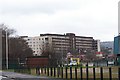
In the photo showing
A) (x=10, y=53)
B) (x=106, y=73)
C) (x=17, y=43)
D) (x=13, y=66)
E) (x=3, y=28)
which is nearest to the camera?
(x=106, y=73)

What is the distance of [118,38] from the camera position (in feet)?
176

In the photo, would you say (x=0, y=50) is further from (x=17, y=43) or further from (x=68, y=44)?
(x=68, y=44)

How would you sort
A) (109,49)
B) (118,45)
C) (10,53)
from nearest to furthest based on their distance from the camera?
(118,45) < (10,53) < (109,49)

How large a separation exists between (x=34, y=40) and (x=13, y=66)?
371 ft

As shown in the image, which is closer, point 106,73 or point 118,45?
point 106,73

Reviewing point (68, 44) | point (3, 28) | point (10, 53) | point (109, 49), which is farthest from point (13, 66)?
point (68, 44)

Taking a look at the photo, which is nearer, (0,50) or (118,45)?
(118,45)

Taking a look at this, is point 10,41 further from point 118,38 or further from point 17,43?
point 118,38

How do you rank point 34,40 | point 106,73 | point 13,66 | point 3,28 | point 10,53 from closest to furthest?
point 106,73
point 13,66
point 10,53
point 3,28
point 34,40

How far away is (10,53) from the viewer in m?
105

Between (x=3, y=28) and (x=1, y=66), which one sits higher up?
(x=3, y=28)

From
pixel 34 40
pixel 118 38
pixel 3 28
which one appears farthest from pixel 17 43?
pixel 34 40

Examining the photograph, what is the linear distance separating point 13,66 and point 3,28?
45.2 meters

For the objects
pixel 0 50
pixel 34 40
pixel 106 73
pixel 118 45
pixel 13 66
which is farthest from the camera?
pixel 34 40
